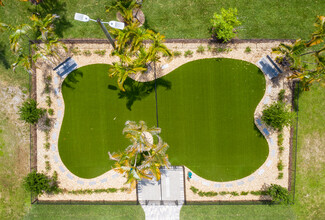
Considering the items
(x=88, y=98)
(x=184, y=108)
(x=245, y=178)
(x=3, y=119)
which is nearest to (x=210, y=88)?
(x=184, y=108)

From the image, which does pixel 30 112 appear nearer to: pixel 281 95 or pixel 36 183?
pixel 36 183

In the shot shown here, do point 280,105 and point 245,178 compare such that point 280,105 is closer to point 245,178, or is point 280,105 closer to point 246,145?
point 246,145

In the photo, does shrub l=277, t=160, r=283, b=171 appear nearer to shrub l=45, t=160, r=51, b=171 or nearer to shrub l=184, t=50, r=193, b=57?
shrub l=184, t=50, r=193, b=57

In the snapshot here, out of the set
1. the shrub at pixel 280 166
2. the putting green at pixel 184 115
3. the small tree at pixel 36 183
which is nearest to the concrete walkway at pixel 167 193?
the putting green at pixel 184 115

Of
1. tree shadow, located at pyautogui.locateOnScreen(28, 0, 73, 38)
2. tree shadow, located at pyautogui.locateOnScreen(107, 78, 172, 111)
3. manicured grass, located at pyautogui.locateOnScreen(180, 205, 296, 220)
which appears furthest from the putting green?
tree shadow, located at pyautogui.locateOnScreen(28, 0, 73, 38)

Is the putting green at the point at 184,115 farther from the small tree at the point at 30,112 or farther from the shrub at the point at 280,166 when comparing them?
the small tree at the point at 30,112

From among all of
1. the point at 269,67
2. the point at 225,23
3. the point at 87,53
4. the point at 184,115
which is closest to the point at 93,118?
the point at 87,53
